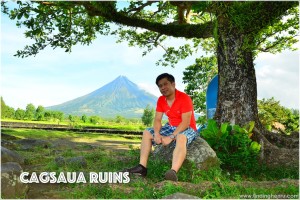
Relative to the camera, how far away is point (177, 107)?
7488 mm

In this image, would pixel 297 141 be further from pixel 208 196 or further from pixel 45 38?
pixel 45 38

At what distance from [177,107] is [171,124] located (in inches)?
15.2

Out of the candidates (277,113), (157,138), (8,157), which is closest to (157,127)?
(157,138)

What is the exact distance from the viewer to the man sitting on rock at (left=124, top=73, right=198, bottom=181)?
729cm

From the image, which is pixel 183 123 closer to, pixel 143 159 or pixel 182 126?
pixel 182 126

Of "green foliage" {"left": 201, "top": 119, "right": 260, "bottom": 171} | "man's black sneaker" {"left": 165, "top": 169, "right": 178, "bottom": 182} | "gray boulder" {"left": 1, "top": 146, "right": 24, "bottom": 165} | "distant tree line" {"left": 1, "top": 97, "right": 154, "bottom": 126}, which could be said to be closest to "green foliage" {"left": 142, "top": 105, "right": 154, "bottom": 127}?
"distant tree line" {"left": 1, "top": 97, "right": 154, "bottom": 126}

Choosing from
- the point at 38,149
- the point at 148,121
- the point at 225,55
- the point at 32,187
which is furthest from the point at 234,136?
the point at 148,121

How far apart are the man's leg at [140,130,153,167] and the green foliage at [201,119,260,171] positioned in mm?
1823

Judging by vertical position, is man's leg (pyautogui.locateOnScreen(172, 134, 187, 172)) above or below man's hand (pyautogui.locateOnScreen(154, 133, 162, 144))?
below

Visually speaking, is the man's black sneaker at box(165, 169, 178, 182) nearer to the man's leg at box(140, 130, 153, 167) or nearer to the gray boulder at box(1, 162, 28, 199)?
the man's leg at box(140, 130, 153, 167)

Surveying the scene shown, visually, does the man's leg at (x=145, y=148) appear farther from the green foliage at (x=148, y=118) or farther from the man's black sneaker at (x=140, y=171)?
the green foliage at (x=148, y=118)

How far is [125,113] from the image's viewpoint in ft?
630

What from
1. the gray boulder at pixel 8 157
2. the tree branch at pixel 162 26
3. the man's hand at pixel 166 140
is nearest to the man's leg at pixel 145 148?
the man's hand at pixel 166 140

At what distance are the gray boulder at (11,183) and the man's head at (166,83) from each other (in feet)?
9.30
